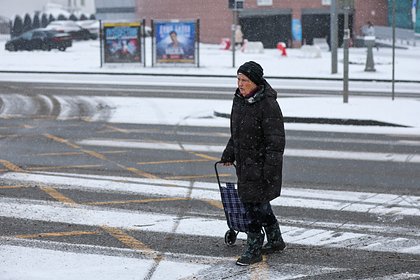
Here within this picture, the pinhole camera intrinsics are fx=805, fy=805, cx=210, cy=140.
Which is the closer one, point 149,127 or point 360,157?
point 360,157

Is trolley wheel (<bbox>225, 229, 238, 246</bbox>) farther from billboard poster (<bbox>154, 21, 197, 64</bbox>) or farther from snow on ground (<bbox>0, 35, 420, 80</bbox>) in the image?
billboard poster (<bbox>154, 21, 197, 64</bbox>)

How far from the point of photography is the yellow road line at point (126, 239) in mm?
7262

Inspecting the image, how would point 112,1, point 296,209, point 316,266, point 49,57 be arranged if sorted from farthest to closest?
point 112,1 < point 49,57 < point 296,209 < point 316,266

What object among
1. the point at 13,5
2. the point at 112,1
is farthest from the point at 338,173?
the point at 13,5

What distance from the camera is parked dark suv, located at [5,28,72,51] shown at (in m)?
50.0

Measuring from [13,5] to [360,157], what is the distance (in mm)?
78983

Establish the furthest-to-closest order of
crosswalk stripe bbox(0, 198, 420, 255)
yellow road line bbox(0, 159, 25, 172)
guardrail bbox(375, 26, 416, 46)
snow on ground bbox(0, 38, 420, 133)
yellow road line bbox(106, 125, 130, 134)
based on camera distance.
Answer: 1. guardrail bbox(375, 26, 416, 46)
2. snow on ground bbox(0, 38, 420, 133)
3. yellow road line bbox(106, 125, 130, 134)
4. yellow road line bbox(0, 159, 25, 172)
5. crosswalk stripe bbox(0, 198, 420, 255)

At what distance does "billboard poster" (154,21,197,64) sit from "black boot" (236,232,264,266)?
28.0m

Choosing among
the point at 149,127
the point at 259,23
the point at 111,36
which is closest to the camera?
the point at 149,127

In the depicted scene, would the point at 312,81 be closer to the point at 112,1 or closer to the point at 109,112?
the point at 109,112

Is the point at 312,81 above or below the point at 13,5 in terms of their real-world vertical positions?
below

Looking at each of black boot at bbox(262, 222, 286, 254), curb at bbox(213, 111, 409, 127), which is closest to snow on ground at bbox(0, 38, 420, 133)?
curb at bbox(213, 111, 409, 127)

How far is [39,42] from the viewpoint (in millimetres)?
50094

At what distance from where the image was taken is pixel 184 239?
295 inches
